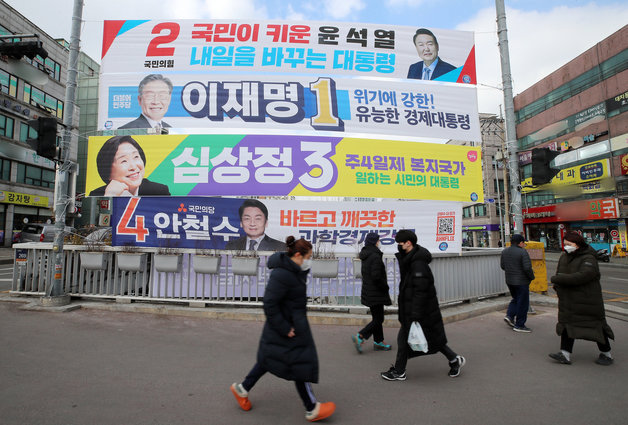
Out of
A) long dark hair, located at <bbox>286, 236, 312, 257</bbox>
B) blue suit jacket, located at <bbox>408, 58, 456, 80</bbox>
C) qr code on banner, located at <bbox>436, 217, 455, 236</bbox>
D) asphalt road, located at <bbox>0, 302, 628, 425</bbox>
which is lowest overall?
asphalt road, located at <bbox>0, 302, 628, 425</bbox>

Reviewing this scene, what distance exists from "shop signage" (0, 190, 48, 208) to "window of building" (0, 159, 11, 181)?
1438 mm

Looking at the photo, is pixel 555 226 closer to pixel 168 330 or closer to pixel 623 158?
pixel 623 158

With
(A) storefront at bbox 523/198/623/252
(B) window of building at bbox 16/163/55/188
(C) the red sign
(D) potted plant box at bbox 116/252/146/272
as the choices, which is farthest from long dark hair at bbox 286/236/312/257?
(B) window of building at bbox 16/163/55/188

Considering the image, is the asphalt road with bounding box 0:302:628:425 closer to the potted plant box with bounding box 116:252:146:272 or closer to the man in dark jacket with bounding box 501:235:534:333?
the man in dark jacket with bounding box 501:235:534:333

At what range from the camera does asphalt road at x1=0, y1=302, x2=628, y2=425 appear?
9.82ft

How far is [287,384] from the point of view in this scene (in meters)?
3.67

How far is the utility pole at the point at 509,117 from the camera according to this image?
759 cm

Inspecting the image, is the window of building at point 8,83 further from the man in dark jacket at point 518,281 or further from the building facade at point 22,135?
the man in dark jacket at point 518,281

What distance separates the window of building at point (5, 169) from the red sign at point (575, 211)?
48467 mm

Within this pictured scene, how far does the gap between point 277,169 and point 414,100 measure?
3681 mm

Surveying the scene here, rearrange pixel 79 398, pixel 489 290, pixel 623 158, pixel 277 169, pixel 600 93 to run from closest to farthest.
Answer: pixel 79 398 → pixel 277 169 → pixel 489 290 → pixel 623 158 → pixel 600 93

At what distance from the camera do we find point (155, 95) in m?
7.59

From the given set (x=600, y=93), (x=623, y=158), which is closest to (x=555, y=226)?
(x=623, y=158)

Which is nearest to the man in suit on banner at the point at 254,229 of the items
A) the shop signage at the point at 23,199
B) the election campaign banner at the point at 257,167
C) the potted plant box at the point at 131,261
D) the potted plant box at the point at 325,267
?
the election campaign banner at the point at 257,167
